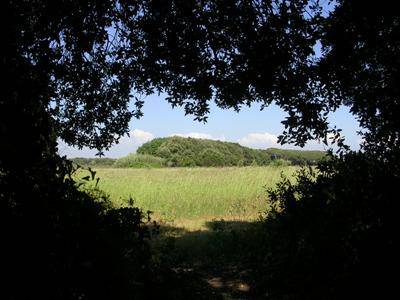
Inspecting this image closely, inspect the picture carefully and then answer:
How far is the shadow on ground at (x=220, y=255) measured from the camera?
7.89 meters

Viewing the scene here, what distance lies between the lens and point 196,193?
19.3m

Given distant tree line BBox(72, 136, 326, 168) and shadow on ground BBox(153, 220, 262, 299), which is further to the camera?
distant tree line BBox(72, 136, 326, 168)

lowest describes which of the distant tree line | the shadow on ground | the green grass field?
the shadow on ground

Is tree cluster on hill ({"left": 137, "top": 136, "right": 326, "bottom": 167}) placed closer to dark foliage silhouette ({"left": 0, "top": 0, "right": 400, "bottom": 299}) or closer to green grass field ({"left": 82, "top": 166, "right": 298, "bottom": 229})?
green grass field ({"left": 82, "top": 166, "right": 298, "bottom": 229})

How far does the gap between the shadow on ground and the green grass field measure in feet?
5.62

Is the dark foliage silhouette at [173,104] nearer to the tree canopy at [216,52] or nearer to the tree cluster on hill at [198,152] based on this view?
the tree canopy at [216,52]

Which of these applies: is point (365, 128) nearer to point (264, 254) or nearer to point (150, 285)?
point (264, 254)

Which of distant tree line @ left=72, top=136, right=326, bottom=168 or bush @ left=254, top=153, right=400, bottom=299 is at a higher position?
distant tree line @ left=72, top=136, right=326, bottom=168

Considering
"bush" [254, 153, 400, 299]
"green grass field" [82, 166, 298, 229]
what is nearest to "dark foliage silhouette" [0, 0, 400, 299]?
"bush" [254, 153, 400, 299]

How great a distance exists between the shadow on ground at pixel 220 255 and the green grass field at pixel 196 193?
171cm

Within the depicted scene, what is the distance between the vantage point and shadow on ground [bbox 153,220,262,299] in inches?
311

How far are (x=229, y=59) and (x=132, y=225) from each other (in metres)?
4.42

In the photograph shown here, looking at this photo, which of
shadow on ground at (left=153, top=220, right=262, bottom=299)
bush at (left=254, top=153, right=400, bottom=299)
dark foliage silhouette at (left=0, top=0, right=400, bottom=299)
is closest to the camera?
dark foliage silhouette at (left=0, top=0, right=400, bottom=299)

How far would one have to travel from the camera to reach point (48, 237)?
8.69 ft
